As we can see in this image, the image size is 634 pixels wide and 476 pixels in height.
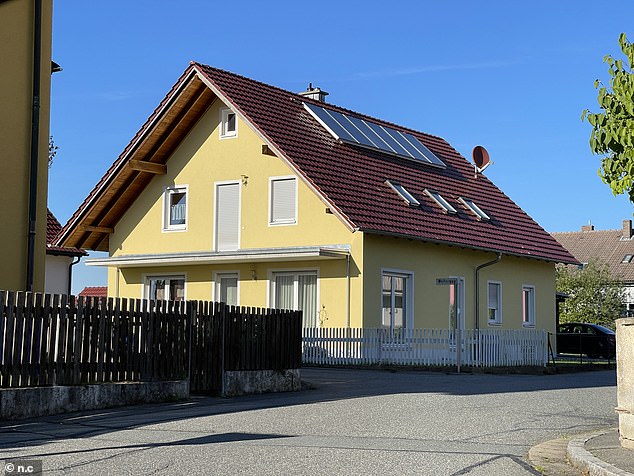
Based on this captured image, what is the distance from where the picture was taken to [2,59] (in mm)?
18172

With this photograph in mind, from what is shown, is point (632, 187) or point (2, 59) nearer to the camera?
point (632, 187)

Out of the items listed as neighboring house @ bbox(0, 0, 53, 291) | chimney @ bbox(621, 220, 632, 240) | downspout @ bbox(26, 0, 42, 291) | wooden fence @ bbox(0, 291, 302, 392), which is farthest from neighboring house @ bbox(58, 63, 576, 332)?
chimney @ bbox(621, 220, 632, 240)

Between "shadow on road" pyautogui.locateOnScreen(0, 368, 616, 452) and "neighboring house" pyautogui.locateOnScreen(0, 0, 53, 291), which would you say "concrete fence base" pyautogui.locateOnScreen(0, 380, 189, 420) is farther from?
"neighboring house" pyautogui.locateOnScreen(0, 0, 53, 291)

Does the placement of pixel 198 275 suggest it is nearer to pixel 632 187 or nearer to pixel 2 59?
pixel 2 59

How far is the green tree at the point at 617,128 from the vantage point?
9.52m

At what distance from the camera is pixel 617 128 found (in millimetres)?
9609

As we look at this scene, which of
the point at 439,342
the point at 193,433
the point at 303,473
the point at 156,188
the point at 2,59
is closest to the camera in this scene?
the point at 303,473

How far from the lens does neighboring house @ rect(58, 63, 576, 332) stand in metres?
29.2

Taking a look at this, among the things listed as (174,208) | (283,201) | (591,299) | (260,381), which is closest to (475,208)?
(283,201)

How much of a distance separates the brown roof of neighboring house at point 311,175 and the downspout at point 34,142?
1062 cm

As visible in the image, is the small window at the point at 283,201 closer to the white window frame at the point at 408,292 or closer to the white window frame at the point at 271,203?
→ the white window frame at the point at 271,203

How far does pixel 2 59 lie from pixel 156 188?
590 inches

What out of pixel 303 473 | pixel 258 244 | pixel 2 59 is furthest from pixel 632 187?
pixel 258 244

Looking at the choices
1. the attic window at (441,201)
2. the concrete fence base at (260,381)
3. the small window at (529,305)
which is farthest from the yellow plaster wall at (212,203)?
the small window at (529,305)
